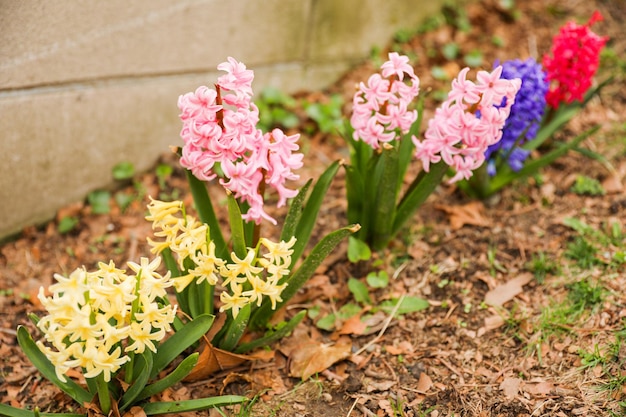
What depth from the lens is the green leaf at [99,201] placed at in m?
3.15

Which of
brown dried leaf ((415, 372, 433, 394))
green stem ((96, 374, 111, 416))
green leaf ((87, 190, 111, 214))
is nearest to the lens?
green stem ((96, 374, 111, 416))

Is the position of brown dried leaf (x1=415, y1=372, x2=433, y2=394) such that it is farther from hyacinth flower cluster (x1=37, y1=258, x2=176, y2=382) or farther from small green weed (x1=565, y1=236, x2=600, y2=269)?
hyacinth flower cluster (x1=37, y1=258, x2=176, y2=382)

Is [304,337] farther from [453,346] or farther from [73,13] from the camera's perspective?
[73,13]

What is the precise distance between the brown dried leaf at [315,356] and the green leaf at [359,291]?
198 mm

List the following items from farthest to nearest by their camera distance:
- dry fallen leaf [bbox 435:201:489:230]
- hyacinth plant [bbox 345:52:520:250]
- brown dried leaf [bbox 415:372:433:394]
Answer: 1. dry fallen leaf [bbox 435:201:489:230]
2. brown dried leaf [bbox 415:372:433:394]
3. hyacinth plant [bbox 345:52:520:250]

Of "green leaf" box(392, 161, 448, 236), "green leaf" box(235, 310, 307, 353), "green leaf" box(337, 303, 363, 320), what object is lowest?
"green leaf" box(337, 303, 363, 320)

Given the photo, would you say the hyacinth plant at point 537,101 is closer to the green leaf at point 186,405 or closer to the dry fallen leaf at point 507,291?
the dry fallen leaf at point 507,291

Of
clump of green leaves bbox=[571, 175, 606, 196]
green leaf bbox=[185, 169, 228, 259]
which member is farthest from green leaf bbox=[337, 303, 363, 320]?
clump of green leaves bbox=[571, 175, 606, 196]

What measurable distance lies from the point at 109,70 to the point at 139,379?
160 cm

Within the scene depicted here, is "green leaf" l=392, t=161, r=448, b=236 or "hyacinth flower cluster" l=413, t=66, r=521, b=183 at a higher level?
"hyacinth flower cluster" l=413, t=66, r=521, b=183

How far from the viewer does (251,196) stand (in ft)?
6.67

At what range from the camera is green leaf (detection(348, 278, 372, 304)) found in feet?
8.48

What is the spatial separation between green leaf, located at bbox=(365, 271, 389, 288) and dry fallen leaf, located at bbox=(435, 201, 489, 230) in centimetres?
48

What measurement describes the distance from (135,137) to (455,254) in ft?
5.71
